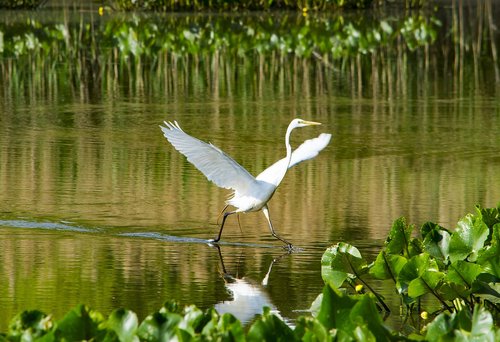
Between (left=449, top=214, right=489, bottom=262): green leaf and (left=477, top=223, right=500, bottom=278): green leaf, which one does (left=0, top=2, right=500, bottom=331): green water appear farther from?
(left=477, top=223, right=500, bottom=278): green leaf

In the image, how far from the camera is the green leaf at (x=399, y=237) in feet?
18.5

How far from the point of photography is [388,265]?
18.3 ft

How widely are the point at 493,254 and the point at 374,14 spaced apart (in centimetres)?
2233

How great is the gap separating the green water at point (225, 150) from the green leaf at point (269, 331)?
2.03 meters

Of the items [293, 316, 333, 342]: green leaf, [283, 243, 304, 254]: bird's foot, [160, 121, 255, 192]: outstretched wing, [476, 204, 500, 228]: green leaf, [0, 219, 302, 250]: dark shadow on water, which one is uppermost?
[160, 121, 255, 192]: outstretched wing

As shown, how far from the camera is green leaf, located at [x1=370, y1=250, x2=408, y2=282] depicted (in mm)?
5527

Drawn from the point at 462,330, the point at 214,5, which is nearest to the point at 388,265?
the point at 462,330

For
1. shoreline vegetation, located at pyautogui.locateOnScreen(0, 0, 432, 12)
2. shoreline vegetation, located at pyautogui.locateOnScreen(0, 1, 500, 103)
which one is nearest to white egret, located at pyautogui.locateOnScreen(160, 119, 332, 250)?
shoreline vegetation, located at pyautogui.locateOnScreen(0, 1, 500, 103)

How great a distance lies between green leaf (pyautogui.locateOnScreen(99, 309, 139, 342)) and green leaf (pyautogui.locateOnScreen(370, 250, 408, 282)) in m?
1.90

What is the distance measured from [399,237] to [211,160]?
77.5 inches

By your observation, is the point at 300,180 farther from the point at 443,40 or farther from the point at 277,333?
the point at 443,40

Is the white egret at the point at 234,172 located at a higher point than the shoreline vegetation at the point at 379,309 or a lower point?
higher

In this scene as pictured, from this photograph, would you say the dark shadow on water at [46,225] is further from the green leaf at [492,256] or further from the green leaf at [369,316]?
the green leaf at [369,316]

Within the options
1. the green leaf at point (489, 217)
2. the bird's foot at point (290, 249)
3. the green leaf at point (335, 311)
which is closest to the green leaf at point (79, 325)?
the green leaf at point (335, 311)
